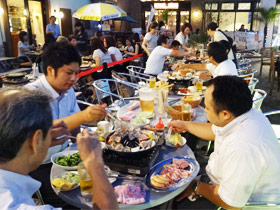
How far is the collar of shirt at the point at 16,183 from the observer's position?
3.25 feet

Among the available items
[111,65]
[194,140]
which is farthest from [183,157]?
[111,65]

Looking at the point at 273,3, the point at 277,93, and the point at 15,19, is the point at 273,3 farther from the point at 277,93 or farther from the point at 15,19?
the point at 15,19

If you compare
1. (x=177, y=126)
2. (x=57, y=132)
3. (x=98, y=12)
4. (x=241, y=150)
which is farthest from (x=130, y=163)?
(x=98, y=12)

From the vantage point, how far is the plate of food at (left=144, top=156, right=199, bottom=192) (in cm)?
152

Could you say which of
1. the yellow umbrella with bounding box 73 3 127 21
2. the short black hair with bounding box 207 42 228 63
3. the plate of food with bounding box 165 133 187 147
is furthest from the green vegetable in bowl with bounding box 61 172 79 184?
the yellow umbrella with bounding box 73 3 127 21

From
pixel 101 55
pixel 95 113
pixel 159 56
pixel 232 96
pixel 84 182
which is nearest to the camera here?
pixel 84 182

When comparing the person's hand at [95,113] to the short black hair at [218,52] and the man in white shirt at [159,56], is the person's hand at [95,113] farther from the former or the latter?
the man in white shirt at [159,56]

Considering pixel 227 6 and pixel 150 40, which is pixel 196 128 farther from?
pixel 227 6

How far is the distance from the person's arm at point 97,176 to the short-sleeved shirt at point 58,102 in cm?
106

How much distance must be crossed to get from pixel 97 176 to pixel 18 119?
1.33 feet

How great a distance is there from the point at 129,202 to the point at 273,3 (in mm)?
18430

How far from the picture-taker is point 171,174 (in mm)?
1626

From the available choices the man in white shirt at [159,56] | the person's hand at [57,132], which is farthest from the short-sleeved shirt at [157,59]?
the person's hand at [57,132]

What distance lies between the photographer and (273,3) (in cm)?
1642
